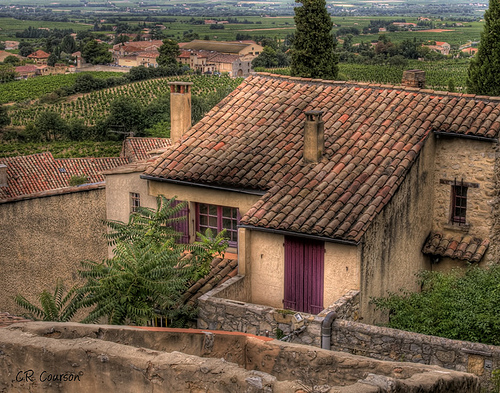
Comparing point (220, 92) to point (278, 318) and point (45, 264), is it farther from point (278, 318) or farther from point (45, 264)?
point (278, 318)

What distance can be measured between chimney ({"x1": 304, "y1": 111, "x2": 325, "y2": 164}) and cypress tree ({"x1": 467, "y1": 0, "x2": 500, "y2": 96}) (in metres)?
13.8

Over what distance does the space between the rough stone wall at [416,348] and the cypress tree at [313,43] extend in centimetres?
1705

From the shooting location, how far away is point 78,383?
23.4ft

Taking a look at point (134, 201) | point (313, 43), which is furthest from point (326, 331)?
point (313, 43)

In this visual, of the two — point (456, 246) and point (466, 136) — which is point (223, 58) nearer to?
point (456, 246)

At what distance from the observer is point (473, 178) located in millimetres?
15047

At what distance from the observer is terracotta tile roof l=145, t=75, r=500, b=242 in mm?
13273

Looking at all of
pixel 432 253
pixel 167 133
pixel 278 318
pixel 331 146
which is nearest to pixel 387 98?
pixel 331 146

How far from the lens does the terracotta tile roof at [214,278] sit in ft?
43.7

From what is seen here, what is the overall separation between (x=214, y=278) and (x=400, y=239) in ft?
12.5

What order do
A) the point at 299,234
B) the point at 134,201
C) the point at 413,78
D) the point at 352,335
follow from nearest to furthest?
1. the point at 352,335
2. the point at 299,234
3. the point at 134,201
4. the point at 413,78

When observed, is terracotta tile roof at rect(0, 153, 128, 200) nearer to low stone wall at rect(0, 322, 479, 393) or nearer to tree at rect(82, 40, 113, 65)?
low stone wall at rect(0, 322, 479, 393)

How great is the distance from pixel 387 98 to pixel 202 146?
14.1ft

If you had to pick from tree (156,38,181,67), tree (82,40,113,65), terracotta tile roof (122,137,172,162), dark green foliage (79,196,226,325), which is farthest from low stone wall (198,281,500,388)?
tree (82,40,113,65)
